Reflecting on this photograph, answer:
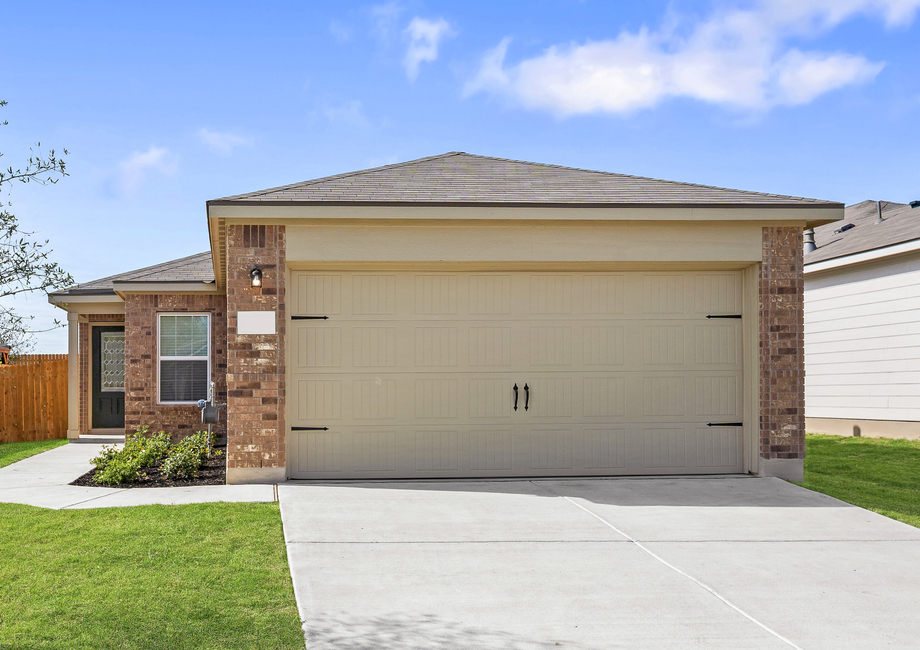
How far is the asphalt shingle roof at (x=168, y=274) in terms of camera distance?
13.9 metres

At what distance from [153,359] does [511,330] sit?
7.29m

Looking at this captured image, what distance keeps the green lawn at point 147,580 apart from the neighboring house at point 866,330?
40.2 ft

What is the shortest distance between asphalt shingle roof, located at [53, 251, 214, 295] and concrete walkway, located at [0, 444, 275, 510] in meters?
3.89

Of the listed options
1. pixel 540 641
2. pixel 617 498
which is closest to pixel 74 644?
pixel 540 641

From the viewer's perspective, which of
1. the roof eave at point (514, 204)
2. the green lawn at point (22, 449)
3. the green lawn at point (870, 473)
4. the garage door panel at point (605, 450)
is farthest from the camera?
the green lawn at point (22, 449)

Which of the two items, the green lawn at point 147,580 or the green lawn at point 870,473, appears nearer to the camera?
the green lawn at point 147,580

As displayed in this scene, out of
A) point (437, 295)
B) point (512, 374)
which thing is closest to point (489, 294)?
point (437, 295)

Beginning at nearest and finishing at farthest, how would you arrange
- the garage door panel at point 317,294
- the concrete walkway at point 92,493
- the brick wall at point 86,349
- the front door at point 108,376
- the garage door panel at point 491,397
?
the concrete walkway at point 92,493 < the garage door panel at point 317,294 < the garage door panel at point 491,397 < the brick wall at point 86,349 < the front door at point 108,376

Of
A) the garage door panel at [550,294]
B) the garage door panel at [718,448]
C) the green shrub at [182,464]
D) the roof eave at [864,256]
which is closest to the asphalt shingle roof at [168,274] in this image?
the green shrub at [182,464]

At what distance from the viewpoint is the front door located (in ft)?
55.4

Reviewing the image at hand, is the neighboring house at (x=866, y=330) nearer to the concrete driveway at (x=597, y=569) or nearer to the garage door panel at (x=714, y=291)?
the garage door panel at (x=714, y=291)

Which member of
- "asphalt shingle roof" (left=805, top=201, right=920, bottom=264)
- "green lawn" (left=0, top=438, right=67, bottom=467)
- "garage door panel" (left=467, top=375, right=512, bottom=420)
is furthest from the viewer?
"asphalt shingle roof" (left=805, top=201, right=920, bottom=264)

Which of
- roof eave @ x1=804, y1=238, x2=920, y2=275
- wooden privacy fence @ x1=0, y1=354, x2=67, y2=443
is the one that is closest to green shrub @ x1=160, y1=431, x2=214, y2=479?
wooden privacy fence @ x1=0, y1=354, x2=67, y2=443

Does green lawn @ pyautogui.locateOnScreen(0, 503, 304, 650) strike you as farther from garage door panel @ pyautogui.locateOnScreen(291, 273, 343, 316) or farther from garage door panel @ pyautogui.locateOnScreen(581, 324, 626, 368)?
garage door panel @ pyautogui.locateOnScreen(581, 324, 626, 368)
